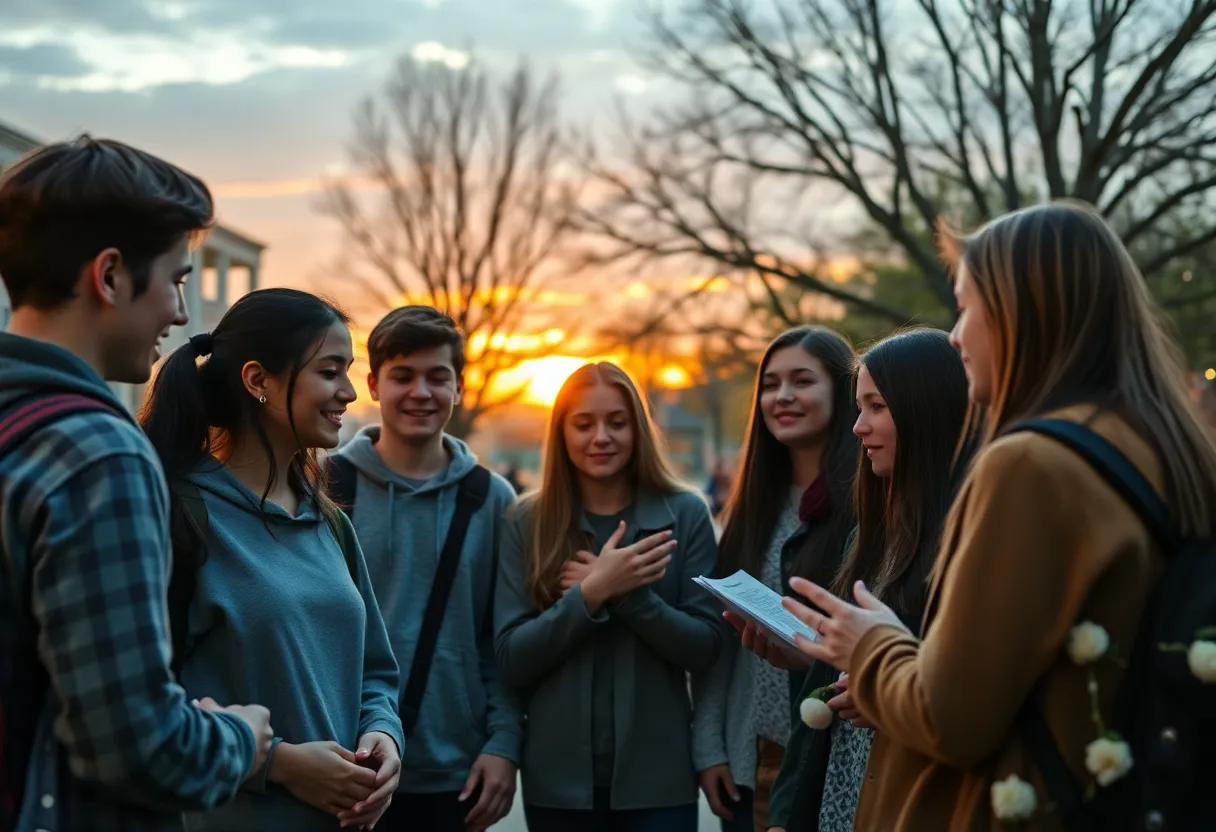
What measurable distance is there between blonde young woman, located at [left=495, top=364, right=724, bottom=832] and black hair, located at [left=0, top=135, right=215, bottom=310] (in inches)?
96.0

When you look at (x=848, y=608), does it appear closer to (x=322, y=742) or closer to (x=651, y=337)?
(x=322, y=742)

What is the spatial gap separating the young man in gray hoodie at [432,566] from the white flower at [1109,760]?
2.60 meters

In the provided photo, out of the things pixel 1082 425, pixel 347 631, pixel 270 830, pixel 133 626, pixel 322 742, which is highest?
pixel 1082 425

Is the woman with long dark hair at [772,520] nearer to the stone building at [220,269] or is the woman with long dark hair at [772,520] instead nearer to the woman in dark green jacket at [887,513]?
the woman in dark green jacket at [887,513]

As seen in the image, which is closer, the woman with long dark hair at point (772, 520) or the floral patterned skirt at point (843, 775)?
the floral patterned skirt at point (843, 775)

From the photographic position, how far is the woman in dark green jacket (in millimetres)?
3404

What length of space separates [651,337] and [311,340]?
17503 mm

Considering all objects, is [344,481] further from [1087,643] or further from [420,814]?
[1087,643]

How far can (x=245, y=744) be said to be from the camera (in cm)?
231

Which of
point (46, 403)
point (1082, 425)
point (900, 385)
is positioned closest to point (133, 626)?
point (46, 403)

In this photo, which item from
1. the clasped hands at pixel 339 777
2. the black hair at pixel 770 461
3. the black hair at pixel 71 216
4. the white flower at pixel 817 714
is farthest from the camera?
the black hair at pixel 770 461

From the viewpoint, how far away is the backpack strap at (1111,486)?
7.41 feet

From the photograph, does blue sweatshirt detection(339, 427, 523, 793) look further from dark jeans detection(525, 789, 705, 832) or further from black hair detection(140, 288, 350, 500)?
black hair detection(140, 288, 350, 500)

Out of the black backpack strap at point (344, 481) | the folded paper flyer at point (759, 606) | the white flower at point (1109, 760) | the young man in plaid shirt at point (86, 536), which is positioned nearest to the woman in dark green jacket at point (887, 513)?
the folded paper flyer at point (759, 606)
